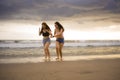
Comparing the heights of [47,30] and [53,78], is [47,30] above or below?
above

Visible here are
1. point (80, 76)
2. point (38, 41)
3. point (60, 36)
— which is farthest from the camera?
point (38, 41)

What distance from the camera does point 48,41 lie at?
9.41 m

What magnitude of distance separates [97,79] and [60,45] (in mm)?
4571

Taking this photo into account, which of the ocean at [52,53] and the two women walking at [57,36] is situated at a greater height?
the two women walking at [57,36]

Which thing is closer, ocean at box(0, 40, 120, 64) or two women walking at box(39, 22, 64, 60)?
two women walking at box(39, 22, 64, 60)

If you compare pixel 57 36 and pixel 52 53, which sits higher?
pixel 57 36

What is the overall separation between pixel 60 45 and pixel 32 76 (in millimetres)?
4171

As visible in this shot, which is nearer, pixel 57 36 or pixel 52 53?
pixel 57 36

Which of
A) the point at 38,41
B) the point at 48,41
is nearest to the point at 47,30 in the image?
the point at 48,41

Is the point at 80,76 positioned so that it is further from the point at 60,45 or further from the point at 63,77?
the point at 60,45

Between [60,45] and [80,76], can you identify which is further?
[60,45]

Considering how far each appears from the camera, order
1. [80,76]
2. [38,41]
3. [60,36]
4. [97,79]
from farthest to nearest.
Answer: [38,41] → [60,36] → [80,76] → [97,79]

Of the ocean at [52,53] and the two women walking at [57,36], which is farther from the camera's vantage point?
the ocean at [52,53]

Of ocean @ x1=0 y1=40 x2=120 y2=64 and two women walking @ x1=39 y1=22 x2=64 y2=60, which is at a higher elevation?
two women walking @ x1=39 y1=22 x2=64 y2=60
